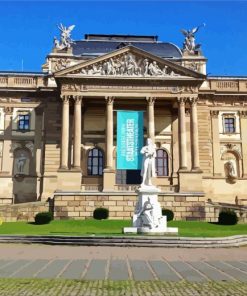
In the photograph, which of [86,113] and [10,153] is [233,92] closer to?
[86,113]

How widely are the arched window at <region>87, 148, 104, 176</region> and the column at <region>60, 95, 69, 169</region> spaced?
5.51 metres

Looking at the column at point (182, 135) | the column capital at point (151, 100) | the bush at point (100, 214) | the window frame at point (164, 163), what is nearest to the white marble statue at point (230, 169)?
the window frame at point (164, 163)

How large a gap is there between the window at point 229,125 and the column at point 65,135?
21.6m

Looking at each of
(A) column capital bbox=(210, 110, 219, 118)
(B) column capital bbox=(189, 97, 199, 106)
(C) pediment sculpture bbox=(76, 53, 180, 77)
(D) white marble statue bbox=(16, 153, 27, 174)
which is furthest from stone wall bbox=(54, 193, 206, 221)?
(A) column capital bbox=(210, 110, 219, 118)

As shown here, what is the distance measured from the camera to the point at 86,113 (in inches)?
2109

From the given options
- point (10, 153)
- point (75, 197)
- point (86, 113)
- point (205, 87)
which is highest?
point (205, 87)

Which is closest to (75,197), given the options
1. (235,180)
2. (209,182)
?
(209,182)

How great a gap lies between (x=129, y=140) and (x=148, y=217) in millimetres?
20632

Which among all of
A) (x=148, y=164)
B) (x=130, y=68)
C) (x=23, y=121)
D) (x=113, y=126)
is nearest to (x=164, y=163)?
(x=113, y=126)

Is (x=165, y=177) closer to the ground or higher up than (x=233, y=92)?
closer to the ground

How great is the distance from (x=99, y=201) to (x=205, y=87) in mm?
21829

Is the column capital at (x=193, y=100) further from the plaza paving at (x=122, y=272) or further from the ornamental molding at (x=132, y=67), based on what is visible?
the plaza paving at (x=122, y=272)

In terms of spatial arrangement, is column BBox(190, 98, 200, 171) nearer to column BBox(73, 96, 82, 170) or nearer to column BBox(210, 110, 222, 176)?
column BBox(210, 110, 222, 176)

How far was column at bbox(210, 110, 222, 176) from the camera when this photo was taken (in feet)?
178
